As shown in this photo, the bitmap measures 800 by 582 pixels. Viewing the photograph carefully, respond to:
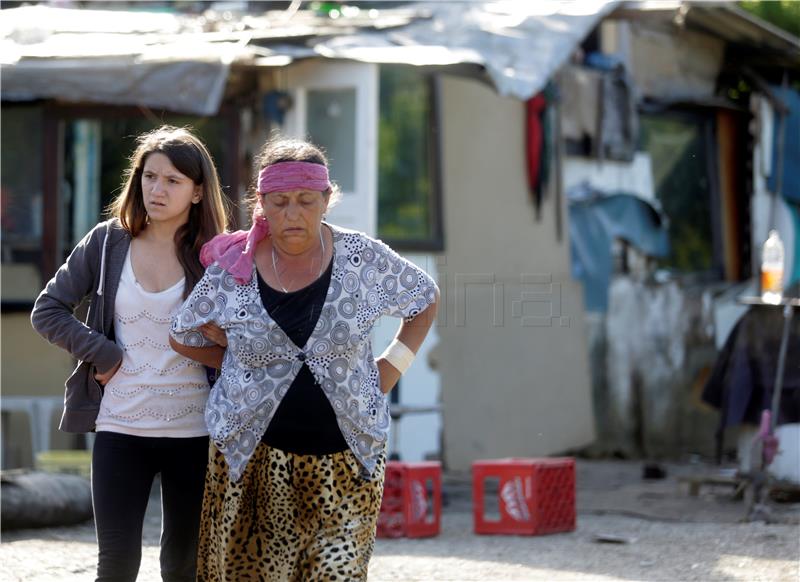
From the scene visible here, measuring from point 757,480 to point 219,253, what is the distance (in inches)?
189

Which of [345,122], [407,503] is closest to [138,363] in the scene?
[407,503]

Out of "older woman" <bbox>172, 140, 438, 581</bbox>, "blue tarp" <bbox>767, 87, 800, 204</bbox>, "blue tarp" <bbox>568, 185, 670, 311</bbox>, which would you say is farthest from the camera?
"blue tarp" <bbox>767, 87, 800, 204</bbox>

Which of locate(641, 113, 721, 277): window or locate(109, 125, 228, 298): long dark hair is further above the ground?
locate(641, 113, 721, 277): window

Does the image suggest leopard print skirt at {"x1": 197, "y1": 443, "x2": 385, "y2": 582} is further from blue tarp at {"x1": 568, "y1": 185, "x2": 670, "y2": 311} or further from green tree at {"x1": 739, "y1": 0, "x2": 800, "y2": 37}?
green tree at {"x1": 739, "y1": 0, "x2": 800, "y2": 37}

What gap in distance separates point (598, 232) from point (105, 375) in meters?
8.28

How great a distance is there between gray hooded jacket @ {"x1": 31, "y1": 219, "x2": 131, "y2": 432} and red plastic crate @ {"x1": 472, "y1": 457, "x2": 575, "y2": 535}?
364cm

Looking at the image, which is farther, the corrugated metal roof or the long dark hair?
the corrugated metal roof

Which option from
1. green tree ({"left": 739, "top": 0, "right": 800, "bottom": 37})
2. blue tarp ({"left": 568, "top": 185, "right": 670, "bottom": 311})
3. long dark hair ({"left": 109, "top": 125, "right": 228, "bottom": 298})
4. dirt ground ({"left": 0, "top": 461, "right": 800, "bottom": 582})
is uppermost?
green tree ({"left": 739, "top": 0, "right": 800, "bottom": 37})

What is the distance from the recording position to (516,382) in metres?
10.8

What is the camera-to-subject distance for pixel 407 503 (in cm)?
702

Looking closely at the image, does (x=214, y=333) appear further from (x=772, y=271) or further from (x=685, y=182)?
(x=685, y=182)

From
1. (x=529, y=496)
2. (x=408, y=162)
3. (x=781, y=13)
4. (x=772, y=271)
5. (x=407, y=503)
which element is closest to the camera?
(x=407, y=503)

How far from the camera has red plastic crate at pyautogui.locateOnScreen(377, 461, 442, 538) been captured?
704 centimetres

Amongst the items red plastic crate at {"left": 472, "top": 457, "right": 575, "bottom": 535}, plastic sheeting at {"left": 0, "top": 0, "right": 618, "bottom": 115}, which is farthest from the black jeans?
plastic sheeting at {"left": 0, "top": 0, "right": 618, "bottom": 115}
